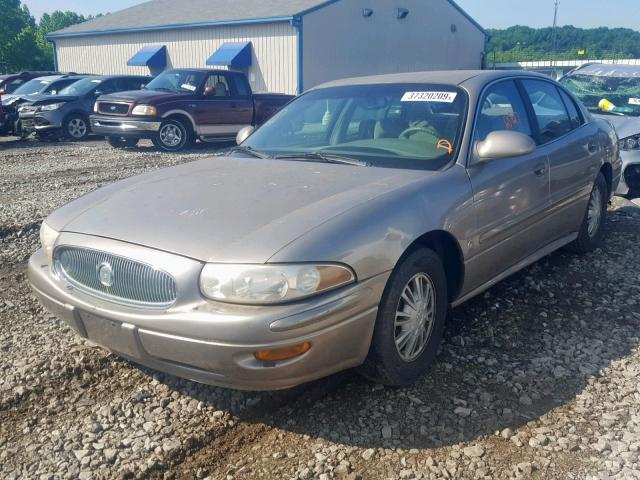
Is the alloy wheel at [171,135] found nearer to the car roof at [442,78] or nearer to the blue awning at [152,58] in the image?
the car roof at [442,78]

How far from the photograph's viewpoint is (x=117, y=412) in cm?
310

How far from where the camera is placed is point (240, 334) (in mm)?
2564

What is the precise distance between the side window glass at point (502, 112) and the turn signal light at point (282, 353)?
1.92 m

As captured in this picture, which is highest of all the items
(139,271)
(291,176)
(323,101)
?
(323,101)

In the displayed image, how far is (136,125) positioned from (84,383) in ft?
31.8

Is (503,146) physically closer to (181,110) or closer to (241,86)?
(181,110)

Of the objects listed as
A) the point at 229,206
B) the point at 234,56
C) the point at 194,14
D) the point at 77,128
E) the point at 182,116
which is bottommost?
the point at 77,128

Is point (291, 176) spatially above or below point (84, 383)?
above

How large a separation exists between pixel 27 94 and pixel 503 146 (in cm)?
1460

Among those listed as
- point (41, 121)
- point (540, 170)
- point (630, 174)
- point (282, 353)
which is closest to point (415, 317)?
point (282, 353)

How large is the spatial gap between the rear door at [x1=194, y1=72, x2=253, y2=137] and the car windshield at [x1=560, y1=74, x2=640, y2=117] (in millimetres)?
7103

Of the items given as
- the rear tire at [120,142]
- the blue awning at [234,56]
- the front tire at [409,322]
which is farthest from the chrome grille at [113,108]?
the blue awning at [234,56]

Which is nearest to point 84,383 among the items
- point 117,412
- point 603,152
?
point 117,412

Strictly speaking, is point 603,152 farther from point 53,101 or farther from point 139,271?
point 53,101
